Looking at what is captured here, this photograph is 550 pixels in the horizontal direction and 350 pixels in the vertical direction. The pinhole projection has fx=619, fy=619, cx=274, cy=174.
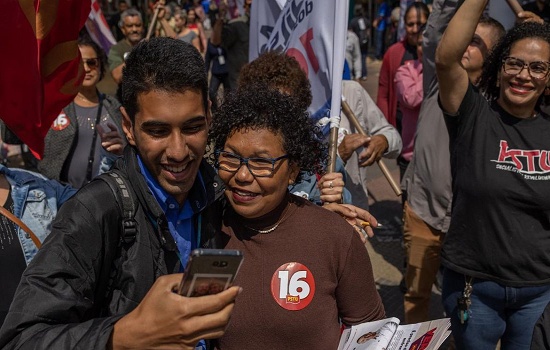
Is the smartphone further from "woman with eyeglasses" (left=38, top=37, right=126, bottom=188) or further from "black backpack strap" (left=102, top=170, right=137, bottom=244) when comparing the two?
"woman with eyeglasses" (left=38, top=37, right=126, bottom=188)

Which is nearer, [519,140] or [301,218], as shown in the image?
[301,218]

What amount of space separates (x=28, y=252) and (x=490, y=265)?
186 cm

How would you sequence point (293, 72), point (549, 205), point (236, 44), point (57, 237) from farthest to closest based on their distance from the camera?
point (236, 44) → point (293, 72) → point (549, 205) → point (57, 237)

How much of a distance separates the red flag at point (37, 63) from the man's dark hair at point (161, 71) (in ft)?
2.93

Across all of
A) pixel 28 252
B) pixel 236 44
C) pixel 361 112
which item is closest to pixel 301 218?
pixel 28 252

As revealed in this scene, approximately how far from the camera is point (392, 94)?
5.53 m

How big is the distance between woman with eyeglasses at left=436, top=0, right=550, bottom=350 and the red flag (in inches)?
A: 61.7

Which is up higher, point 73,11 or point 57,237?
point 73,11

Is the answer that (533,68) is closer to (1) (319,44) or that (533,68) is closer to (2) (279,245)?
(1) (319,44)

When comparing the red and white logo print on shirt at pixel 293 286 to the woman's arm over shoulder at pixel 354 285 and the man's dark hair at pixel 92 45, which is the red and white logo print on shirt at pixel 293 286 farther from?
the man's dark hair at pixel 92 45

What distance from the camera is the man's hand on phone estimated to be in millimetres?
1126

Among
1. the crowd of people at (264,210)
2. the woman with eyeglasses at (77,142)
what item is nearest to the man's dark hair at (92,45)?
the woman with eyeglasses at (77,142)

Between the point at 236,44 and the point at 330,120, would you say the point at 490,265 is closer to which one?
the point at 330,120

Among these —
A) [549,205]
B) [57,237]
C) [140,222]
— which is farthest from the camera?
[549,205]
